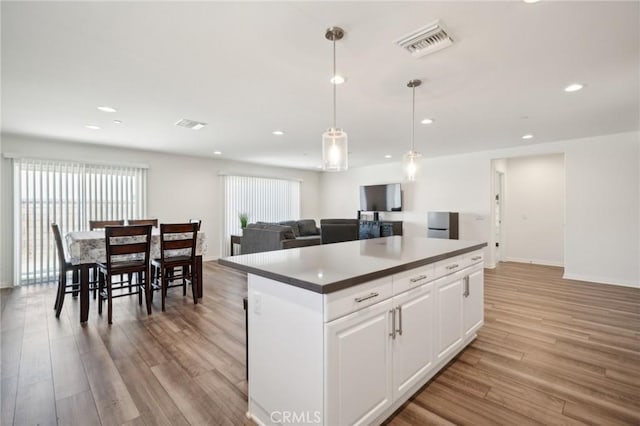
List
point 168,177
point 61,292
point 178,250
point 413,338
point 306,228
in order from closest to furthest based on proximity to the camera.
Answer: point 413,338
point 61,292
point 178,250
point 168,177
point 306,228

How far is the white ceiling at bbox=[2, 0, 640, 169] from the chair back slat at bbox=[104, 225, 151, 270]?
1.39m

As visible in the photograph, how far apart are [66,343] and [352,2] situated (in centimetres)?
361

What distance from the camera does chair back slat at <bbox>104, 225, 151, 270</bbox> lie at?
316 cm

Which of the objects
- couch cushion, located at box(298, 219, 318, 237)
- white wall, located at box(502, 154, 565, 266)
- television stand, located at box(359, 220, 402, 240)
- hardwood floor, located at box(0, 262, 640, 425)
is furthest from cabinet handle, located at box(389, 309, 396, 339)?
white wall, located at box(502, 154, 565, 266)

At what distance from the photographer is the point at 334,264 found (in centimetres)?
178

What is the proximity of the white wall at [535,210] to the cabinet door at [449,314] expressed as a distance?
547 cm

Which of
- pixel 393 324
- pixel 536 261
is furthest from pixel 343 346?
pixel 536 261

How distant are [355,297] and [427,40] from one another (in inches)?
70.4

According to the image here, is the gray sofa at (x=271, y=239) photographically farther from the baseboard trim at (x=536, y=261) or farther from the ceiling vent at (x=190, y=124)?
the baseboard trim at (x=536, y=261)

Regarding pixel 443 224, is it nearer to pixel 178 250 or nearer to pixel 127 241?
pixel 178 250

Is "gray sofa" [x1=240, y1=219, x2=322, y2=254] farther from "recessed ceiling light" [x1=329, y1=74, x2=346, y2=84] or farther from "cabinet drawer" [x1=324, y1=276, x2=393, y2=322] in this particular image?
"cabinet drawer" [x1=324, y1=276, x2=393, y2=322]

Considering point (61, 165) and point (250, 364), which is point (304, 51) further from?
point (61, 165)

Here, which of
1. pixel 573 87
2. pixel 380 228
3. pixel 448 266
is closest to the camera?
pixel 448 266

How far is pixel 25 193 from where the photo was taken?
4773 mm
